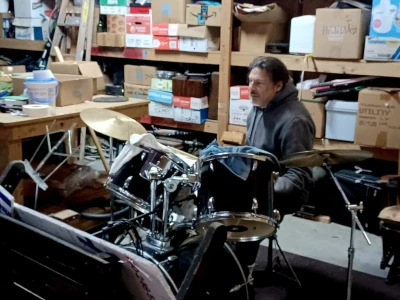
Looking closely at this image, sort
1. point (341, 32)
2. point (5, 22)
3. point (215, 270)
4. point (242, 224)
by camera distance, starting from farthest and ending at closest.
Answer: point (5, 22)
point (341, 32)
point (242, 224)
point (215, 270)

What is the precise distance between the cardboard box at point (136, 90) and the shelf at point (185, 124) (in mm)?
217

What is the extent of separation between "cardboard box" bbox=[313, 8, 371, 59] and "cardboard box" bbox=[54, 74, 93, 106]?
62.1 inches

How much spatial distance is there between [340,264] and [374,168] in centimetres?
115

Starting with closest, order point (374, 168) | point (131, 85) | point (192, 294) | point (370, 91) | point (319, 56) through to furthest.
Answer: point (192, 294)
point (370, 91)
point (319, 56)
point (374, 168)
point (131, 85)

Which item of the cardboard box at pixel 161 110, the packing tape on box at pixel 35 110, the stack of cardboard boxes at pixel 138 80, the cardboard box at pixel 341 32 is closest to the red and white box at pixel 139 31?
the stack of cardboard boxes at pixel 138 80

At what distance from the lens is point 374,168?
3.91 meters

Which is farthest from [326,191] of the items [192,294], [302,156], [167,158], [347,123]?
[192,294]

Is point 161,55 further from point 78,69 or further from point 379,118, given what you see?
point 379,118

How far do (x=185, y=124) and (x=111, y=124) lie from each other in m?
2.14

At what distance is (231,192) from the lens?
206 cm

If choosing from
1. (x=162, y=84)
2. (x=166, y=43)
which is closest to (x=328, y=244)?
(x=162, y=84)

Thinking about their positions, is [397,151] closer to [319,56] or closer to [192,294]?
[319,56]

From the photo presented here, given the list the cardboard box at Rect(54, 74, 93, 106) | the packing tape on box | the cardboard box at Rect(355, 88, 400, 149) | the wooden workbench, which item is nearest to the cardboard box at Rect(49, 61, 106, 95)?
the cardboard box at Rect(54, 74, 93, 106)

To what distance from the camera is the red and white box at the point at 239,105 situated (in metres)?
4.00
